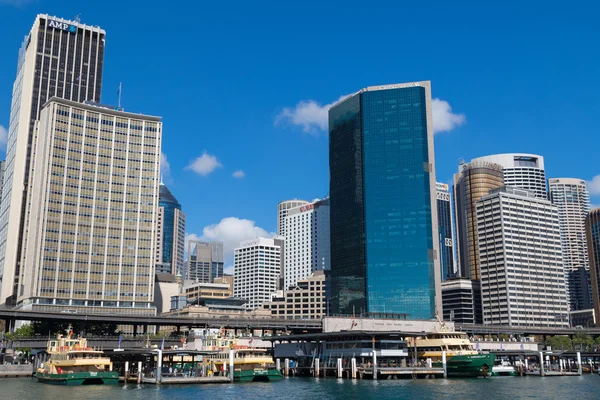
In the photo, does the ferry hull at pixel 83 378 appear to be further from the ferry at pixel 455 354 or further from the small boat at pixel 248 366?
the ferry at pixel 455 354

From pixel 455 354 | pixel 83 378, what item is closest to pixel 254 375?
pixel 83 378

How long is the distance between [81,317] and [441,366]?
103 metres

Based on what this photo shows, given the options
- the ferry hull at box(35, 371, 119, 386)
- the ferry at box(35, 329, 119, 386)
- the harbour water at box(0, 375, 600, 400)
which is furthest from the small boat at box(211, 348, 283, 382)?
the ferry at box(35, 329, 119, 386)

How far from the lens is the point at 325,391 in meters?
111

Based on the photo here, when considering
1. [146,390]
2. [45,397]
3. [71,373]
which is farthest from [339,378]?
[45,397]

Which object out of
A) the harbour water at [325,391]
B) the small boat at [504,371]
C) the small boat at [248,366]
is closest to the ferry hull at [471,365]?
the harbour water at [325,391]

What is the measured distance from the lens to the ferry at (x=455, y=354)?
14512 cm

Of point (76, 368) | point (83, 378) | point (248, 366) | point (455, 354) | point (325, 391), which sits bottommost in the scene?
point (325, 391)

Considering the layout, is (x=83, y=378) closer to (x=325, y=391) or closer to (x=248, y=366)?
(x=248, y=366)

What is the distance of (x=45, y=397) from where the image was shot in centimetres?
9788

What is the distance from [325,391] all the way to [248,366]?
29.0 meters

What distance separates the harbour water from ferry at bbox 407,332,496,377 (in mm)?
11785

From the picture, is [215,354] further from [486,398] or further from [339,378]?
[486,398]

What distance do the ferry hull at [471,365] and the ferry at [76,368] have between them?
70.0 meters
